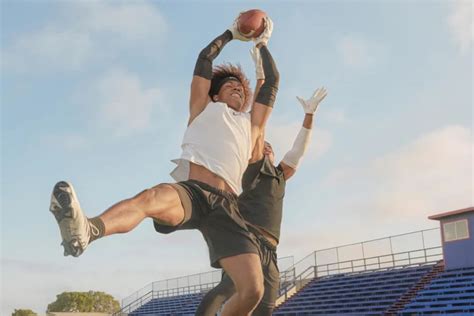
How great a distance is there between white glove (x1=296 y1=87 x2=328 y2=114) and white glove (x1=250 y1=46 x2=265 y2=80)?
1005 millimetres

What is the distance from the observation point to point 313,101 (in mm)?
6219

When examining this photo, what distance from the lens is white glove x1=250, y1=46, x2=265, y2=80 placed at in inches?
208

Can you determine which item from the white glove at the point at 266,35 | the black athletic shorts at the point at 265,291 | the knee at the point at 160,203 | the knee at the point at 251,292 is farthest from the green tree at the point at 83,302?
the knee at the point at 160,203

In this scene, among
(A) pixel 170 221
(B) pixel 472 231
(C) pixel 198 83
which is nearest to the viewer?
(A) pixel 170 221

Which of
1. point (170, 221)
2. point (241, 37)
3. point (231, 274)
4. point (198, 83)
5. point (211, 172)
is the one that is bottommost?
point (231, 274)

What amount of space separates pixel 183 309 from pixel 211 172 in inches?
1002

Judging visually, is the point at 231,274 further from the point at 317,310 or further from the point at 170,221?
the point at 317,310

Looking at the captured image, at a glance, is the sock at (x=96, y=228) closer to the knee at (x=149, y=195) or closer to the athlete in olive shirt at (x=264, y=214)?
the knee at (x=149, y=195)

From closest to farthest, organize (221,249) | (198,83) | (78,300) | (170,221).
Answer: (170,221) → (221,249) → (198,83) → (78,300)

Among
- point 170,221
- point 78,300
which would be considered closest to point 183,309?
point 170,221

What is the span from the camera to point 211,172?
4.30 meters

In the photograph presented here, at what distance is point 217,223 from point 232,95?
1.21 m

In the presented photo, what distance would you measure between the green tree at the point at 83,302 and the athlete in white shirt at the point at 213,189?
65.0 meters

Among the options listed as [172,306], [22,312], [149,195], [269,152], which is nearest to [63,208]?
[149,195]
